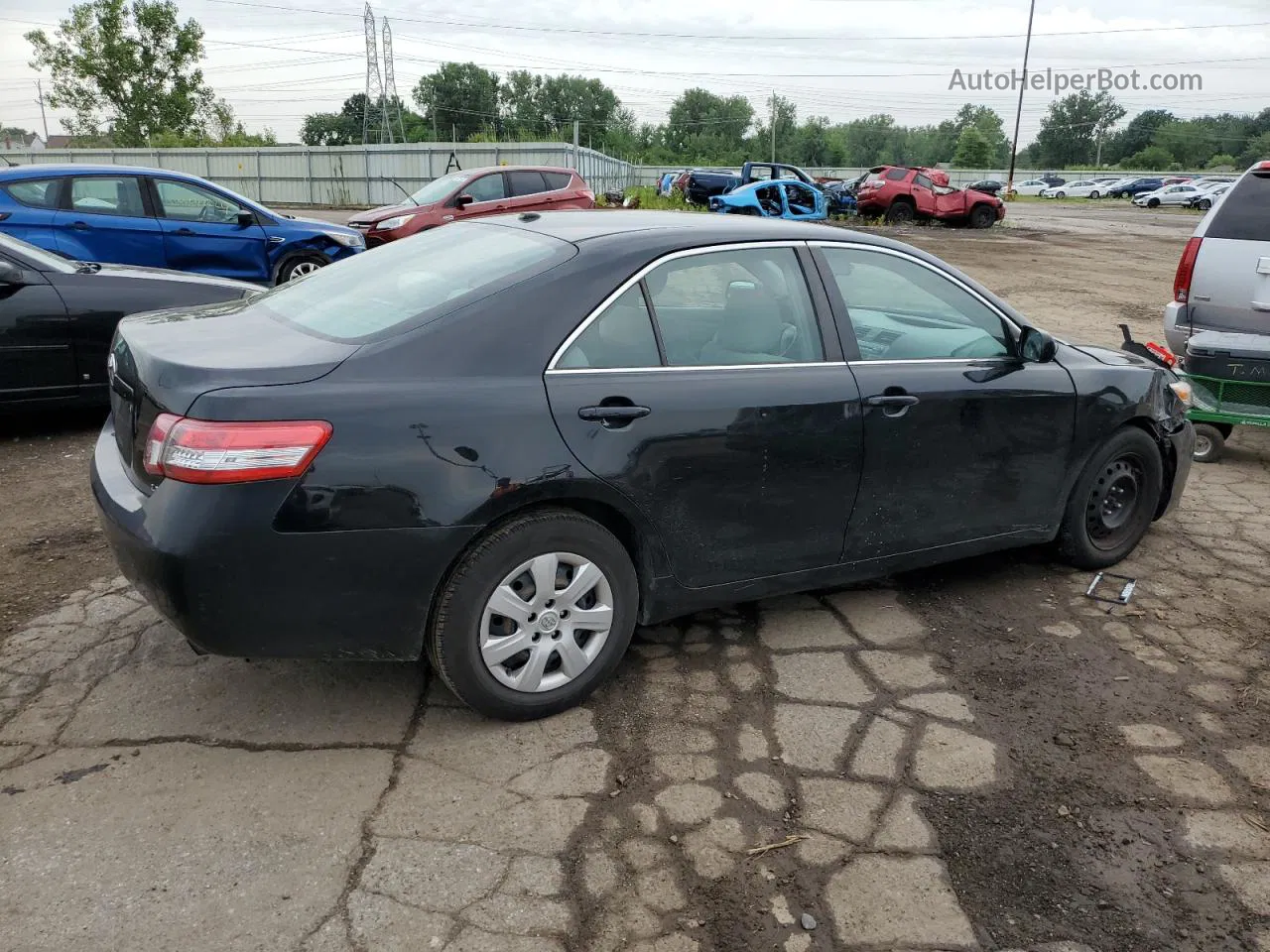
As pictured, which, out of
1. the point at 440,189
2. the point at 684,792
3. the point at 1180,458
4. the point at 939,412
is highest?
the point at 440,189

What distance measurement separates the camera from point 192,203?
387 inches

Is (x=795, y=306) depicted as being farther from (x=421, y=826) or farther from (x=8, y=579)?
(x=8, y=579)

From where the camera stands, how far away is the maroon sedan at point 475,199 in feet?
47.0

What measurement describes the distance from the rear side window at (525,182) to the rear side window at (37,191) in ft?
24.4

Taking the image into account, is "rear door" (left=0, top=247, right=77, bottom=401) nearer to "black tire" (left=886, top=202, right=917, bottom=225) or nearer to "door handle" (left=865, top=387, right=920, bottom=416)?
"door handle" (left=865, top=387, right=920, bottom=416)

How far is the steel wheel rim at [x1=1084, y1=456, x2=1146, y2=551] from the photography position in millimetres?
4387

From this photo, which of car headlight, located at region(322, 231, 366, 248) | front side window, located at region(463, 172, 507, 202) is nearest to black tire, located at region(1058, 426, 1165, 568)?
car headlight, located at region(322, 231, 366, 248)

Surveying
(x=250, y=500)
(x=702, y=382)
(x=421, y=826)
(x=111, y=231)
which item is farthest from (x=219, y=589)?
(x=111, y=231)

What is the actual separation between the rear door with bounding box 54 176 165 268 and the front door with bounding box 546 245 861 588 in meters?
7.41

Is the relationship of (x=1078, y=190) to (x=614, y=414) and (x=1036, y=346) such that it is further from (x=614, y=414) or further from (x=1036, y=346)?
(x=614, y=414)

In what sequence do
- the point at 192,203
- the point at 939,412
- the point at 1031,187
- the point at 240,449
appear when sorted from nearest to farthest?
the point at 240,449
the point at 939,412
the point at 192,203
the point at 1031,187

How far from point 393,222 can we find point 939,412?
11.9 m

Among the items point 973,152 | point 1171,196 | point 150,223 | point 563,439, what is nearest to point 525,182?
point 150,223

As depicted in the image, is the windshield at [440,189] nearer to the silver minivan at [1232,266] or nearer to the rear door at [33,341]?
the rear door at [33,341]
